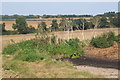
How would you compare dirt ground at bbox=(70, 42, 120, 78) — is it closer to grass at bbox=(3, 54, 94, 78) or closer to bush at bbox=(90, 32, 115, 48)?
bush at bbox=(90, 32, 115, 48)

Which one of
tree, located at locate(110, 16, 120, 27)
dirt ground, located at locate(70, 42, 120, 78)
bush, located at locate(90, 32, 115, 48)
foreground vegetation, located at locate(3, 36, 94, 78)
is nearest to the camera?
foreground vegetation, located at locate(3, 36, 94, 78)

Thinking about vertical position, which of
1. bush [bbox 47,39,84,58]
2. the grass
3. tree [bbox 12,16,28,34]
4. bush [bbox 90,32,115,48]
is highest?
tree [bbox 12,16,28,34]

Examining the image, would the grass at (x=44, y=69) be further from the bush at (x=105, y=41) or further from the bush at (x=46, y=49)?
the bush at (x=105, y=41)

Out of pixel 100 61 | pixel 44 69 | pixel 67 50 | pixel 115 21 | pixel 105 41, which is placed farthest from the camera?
pixel 115 21

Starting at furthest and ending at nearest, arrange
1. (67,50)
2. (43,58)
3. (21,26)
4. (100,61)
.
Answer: (21,26), (67,50), (100,61), (43,58)

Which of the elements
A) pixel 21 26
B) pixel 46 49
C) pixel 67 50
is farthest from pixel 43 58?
pixel 21 26

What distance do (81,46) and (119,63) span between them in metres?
4.22

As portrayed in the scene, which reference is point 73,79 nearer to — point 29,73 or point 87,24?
point 29,73

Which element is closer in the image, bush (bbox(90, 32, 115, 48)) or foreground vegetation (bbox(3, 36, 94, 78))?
foreground vegetation (bbox(3, 36, 94, 78))

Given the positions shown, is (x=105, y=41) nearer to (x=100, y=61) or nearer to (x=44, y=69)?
(x=100, y=61)

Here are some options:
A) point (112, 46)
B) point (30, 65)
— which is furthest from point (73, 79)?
point (112, 46)

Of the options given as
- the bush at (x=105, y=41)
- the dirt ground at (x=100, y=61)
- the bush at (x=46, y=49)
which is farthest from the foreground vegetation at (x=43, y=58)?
the bush at (x=105, y=41)

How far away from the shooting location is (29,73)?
1009cm

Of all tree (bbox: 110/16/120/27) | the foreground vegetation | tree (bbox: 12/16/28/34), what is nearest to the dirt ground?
the foreground vegetation
